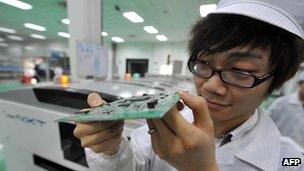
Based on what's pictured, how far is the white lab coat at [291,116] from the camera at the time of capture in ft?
6.20

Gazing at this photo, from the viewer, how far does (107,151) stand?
21.6 inches

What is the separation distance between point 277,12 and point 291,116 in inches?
71.3

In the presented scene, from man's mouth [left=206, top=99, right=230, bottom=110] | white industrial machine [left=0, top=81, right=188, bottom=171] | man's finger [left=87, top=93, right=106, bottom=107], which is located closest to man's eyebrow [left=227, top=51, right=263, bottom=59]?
man's mouth [left=206, top=99, right=230, bottom=110]

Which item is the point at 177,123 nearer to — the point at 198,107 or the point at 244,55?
the point at 198,107

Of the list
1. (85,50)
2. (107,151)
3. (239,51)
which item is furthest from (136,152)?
(85,50)

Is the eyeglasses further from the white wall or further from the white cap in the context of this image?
the white wall

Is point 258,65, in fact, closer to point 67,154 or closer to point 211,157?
point 211,157

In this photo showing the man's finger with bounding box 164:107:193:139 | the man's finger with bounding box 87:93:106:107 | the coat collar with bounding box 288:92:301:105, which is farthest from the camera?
the coat collar with bounding box 288:92:301:105

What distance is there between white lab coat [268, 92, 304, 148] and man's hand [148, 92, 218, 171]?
1.85m

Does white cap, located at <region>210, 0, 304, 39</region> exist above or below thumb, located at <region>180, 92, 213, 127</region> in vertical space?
above

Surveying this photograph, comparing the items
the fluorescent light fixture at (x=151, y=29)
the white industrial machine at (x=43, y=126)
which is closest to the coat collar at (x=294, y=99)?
the white industrial machine at (x=43, y=126)

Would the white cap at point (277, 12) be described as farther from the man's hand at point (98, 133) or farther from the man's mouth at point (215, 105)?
the man's hand at point (98, 133)

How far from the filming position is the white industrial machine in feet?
3.61

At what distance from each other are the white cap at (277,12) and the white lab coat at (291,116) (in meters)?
1.69
